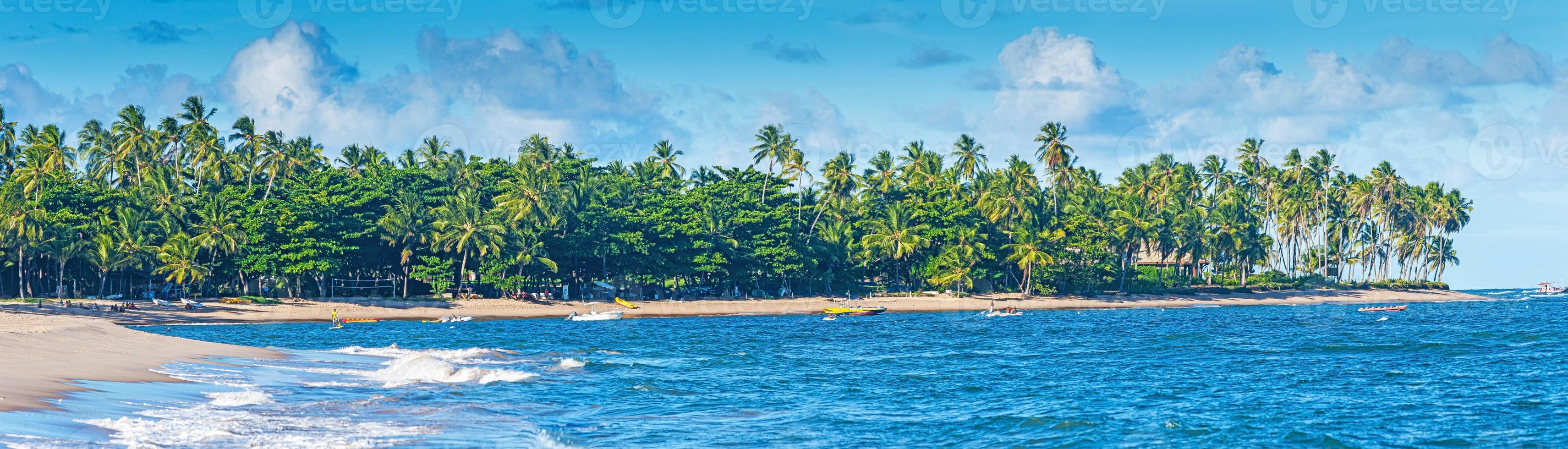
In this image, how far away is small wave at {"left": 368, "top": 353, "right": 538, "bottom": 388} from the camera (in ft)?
120

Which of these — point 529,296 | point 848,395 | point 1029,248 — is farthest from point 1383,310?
point 848,395

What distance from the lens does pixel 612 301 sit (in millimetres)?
112938

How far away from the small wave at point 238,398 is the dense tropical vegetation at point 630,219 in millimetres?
66421

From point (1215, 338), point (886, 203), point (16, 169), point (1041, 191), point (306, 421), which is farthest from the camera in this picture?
point (1041, 191)

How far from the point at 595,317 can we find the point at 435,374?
57.1m

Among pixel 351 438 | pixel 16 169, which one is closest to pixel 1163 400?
pixel 351 438

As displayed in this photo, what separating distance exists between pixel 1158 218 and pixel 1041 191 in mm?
17328

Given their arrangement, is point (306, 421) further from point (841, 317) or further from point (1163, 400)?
point (841, 317)

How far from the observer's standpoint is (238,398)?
95.4 feet

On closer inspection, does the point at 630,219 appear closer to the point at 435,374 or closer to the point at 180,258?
the point at 180,258

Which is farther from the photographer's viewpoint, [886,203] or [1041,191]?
[1041,191]

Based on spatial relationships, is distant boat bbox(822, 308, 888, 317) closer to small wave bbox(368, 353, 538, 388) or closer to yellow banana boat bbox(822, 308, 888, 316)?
yellow banana boat bbox(822, 308, 888, 316)

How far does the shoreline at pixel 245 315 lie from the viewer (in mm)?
31672

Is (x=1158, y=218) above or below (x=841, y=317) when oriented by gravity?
above
